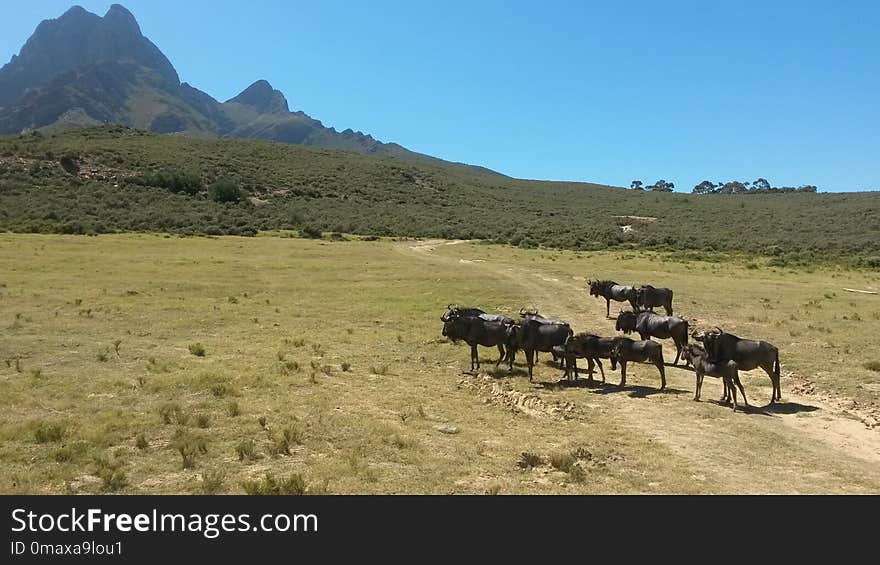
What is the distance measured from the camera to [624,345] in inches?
602

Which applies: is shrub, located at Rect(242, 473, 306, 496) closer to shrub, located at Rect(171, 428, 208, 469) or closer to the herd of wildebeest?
shrub, located at Rect(171, 428, 208, 469)

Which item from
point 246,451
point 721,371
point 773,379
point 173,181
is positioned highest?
point 173,181

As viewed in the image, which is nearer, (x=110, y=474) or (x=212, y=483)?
(x=212, y=483)

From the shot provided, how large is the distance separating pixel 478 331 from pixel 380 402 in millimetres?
4546

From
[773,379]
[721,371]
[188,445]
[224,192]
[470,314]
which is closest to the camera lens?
[188,445]

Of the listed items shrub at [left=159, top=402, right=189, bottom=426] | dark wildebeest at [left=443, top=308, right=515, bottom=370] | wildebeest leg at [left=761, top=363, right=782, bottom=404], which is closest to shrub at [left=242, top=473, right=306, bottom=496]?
shrub at [left=159, top=402, right=189, bottom=426]

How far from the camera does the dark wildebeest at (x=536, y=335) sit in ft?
52.7

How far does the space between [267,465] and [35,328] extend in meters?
15.3

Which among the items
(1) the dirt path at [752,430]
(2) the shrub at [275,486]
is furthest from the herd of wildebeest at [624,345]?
(2) the shrub at [275,486]

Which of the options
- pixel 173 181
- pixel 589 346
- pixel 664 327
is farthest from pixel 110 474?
pixel 173 181

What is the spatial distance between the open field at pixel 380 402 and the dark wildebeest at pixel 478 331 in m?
0.66

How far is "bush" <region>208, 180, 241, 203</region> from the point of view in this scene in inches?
3199

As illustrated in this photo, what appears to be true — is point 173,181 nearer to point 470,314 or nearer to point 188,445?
point 470,314
